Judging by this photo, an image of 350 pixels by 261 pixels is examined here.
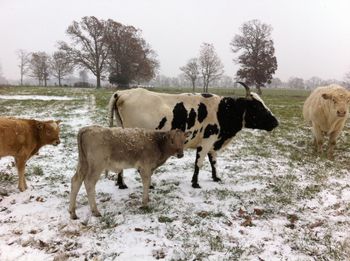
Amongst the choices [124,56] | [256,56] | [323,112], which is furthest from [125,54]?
[323,112]

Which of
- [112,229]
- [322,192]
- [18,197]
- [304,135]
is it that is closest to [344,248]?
[322,192]

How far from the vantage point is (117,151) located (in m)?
5.35

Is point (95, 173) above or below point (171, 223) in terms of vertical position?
above

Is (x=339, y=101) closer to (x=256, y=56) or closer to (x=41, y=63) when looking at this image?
(x=256, y=56)

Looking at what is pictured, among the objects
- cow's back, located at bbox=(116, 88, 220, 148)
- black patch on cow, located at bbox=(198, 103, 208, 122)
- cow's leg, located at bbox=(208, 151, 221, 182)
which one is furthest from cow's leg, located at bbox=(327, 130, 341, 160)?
black patch on cow, located at bbox=(198, 103, 208, 122)

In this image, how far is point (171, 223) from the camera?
520 cm

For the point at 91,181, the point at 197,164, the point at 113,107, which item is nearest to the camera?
the point at 91,181

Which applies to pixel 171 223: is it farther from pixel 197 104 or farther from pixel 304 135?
pixel 304 135

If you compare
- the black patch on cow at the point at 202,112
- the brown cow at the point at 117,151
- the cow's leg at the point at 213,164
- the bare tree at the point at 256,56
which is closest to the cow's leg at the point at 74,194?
the brown cow at the point at 117,151

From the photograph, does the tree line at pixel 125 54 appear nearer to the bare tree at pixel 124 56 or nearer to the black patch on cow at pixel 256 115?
the bare tree at pixel 124 56

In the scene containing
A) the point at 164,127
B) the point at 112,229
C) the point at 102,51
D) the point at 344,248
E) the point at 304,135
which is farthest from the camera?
the point at 102,51

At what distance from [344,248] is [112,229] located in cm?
339

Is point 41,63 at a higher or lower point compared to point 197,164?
higher

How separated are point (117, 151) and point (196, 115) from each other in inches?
89.1
